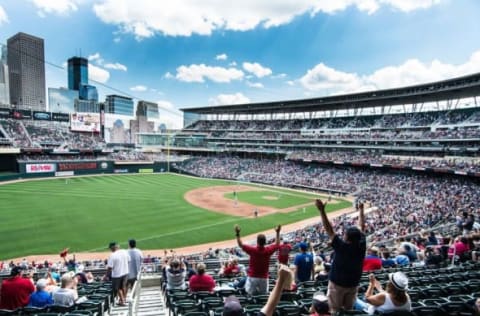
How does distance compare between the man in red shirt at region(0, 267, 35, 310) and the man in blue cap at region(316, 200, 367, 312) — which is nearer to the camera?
the man in blue cap at region(316, 200, 367, 312)

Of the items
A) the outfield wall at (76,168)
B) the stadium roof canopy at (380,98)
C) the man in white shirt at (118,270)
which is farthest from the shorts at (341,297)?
the outfield wall at (76,168)

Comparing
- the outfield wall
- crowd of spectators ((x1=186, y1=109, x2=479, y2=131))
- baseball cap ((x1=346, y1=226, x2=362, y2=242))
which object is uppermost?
crowd of spectators ((x1=186, y1=109, x2=479, y2=131))

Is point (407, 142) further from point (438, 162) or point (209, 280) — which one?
point (209, 280)

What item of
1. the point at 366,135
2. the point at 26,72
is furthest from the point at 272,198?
the point at 26,72

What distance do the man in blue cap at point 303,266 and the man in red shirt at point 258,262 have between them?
1336 mm

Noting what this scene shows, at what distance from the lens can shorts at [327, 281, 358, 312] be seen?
3828 millimetres

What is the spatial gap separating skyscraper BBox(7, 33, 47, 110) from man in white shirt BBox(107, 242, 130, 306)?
151 m

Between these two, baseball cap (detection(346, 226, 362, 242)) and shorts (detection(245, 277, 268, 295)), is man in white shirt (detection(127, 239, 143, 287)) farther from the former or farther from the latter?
baseball cap (detection(346, 226, 362, 242))

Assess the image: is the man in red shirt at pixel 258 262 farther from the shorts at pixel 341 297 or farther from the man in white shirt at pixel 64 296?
the man in white shirt at pixel 64 296

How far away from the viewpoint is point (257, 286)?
532cm

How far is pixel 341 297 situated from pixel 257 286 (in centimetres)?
186

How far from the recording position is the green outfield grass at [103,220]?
20938 mm

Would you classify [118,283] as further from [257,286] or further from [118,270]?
[257,286]

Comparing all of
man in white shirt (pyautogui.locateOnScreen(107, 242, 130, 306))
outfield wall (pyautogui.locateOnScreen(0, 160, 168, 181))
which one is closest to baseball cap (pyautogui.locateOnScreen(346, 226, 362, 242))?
man in white shirt (pyautogui.locateOnScreen(107, 242, 130, 306))
